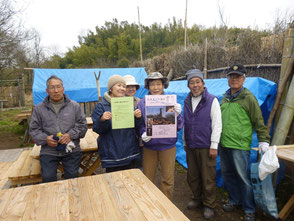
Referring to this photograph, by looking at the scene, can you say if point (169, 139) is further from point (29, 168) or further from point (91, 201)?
point (29, 168)

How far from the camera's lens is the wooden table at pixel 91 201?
47.4 inches

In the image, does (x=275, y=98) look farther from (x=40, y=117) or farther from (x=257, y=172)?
(x=40, y=117)

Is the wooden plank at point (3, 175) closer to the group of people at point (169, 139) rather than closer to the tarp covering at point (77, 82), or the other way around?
the group of people at point (169, 139)

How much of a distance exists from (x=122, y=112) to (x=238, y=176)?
1.86m

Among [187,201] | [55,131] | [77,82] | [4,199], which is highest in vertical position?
[77,82]

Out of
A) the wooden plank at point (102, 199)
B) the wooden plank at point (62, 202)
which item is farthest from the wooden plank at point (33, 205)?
the wooden plank at point (102, 199)

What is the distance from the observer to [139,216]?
119 cm

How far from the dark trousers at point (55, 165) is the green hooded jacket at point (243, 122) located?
2.02m

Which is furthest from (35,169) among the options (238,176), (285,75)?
(285,75)

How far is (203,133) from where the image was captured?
2574mm

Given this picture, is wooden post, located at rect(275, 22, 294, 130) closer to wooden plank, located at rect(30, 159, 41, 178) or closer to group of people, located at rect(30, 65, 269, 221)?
group of people, located at rect(30, 65, 269, 221)

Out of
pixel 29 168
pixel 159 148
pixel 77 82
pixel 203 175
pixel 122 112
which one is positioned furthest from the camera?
pixel 77 82

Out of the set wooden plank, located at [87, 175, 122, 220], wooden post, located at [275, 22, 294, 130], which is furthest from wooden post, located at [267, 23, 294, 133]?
wooden plank, located at [87, 175, 122, 220]

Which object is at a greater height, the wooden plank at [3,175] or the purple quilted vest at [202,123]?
the purple quilted vest at [202,123]
